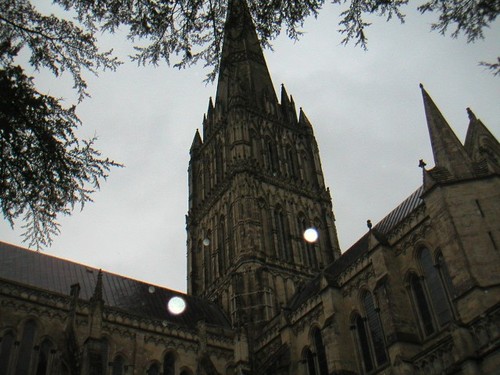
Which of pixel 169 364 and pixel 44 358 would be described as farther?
pixel 169 364

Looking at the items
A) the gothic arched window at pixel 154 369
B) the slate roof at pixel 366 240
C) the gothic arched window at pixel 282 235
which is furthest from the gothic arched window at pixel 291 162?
the gothic arched window at pixel 154 369

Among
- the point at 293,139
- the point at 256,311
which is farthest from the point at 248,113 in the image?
the point at 256,311

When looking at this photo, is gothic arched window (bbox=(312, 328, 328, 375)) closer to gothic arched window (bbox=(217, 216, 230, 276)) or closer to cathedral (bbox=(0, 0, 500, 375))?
cathedral (bbox=(0, 0, 500, 375))

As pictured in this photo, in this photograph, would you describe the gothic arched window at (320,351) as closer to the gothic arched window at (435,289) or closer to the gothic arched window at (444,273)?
the gothic arched window at (435,289)

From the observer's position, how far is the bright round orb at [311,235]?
122 ft

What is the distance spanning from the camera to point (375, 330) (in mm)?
21484

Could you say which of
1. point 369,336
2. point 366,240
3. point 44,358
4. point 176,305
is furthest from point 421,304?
point 176,305

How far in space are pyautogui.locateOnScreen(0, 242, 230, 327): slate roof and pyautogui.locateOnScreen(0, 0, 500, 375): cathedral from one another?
11 centimetres

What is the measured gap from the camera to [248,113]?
1618 inches

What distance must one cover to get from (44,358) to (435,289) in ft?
53.3

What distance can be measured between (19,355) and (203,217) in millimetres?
19224

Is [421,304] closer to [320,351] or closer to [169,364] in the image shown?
[320,351]

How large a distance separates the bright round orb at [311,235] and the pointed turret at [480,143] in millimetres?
16469

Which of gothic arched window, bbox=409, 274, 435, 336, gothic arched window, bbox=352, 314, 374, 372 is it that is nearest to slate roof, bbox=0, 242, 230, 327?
gothic arched window, bbox=352, 314, 374, 372
